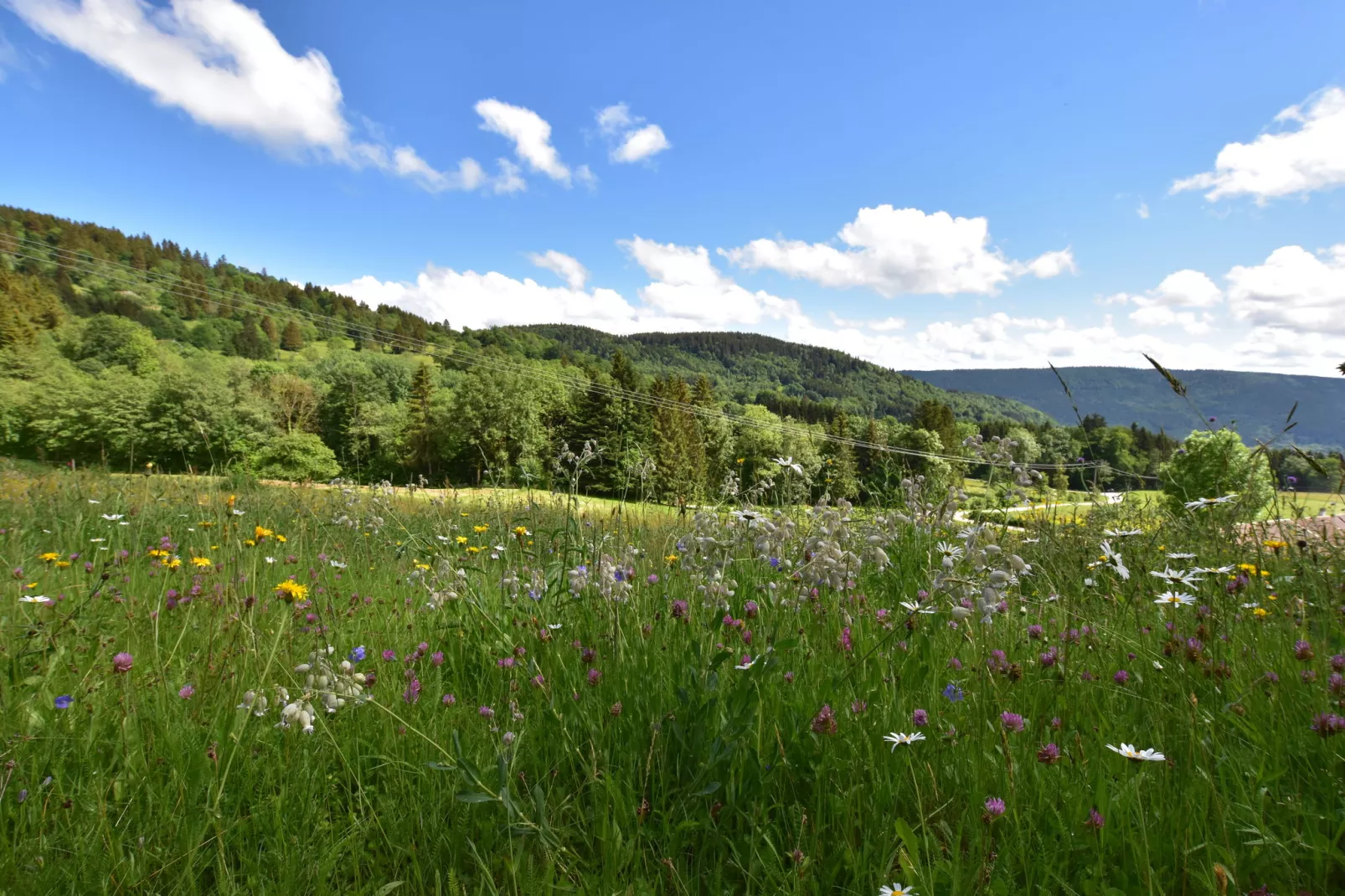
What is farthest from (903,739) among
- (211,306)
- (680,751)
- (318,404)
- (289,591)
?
(211,306)

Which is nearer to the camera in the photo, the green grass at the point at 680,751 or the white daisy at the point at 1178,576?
the green grass at the point at 680,751

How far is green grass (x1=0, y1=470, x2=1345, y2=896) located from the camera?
58.4 inches

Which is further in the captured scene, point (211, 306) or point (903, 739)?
point (211, 306)

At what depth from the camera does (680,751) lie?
6.13ft

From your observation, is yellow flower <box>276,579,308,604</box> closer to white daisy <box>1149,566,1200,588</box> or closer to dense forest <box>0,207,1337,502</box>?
white daisy <box>1149,566,1200,588</box>

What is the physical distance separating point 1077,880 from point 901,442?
80.1m

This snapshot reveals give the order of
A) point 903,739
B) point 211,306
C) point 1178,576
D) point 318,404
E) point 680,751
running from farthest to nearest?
point 211,306 → point 318,404 → point 1178,576 → point 680,751 → point 903,739

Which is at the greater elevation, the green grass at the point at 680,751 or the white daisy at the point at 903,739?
the white daisy at the point at 903,739

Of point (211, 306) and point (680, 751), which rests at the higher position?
point (211, 306)

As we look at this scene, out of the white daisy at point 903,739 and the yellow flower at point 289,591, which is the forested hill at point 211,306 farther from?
the white daisy at point 903,739

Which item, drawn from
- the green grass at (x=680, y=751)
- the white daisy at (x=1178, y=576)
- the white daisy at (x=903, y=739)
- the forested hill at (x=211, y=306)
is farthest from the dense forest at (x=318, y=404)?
the white daisy at (x=903, y=739)

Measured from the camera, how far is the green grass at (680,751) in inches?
58.4

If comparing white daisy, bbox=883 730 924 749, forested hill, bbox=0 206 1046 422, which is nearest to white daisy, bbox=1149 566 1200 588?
white daisy, bbox=883 730 924 749

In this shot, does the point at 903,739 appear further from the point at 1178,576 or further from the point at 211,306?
the point at 211,306
